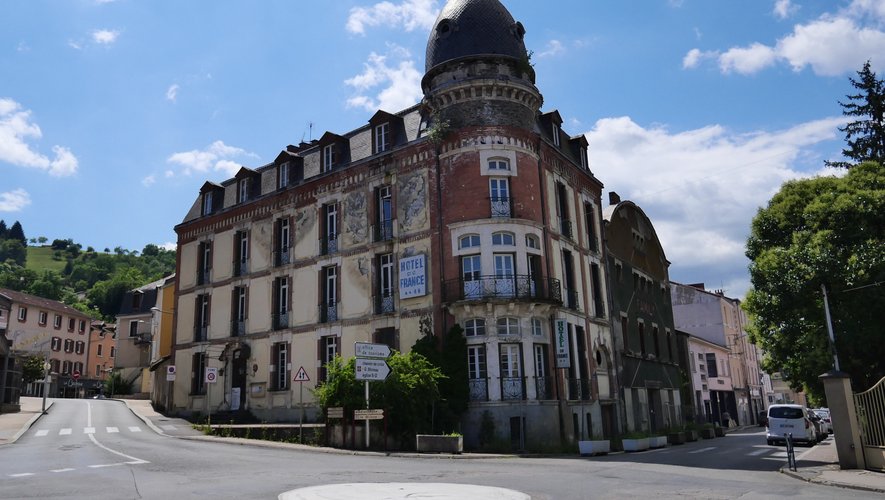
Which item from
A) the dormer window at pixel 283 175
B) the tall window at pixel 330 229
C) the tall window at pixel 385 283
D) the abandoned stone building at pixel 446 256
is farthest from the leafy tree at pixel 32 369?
the tall window at pixel 385 283

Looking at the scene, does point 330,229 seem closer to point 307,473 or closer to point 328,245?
point 328,245

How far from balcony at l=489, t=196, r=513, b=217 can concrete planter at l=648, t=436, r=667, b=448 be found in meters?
11.5

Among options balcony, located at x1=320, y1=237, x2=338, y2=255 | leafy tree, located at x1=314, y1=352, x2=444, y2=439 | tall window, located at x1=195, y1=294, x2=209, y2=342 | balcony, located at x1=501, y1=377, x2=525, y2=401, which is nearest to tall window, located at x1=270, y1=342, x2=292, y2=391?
balcony, located at x1=320, y1=237, x2=338, y2=255

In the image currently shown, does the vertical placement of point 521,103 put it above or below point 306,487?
above

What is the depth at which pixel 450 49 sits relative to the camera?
28906mm

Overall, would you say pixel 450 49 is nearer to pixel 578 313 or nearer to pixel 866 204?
pixel 578 313

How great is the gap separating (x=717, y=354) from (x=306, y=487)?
53571mm

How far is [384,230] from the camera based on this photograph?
2970cm

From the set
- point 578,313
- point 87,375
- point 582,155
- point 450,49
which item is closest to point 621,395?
point 578,313

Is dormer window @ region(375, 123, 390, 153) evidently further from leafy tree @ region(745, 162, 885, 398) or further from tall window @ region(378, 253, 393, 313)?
leafy tree @ region(745, 162, 885, 398)

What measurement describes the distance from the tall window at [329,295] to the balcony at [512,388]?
373 inches

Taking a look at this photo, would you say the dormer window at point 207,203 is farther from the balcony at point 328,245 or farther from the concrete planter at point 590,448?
the concrete planter at point 590,448

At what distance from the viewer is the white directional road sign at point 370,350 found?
21.5m

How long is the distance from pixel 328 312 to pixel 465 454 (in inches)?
477
